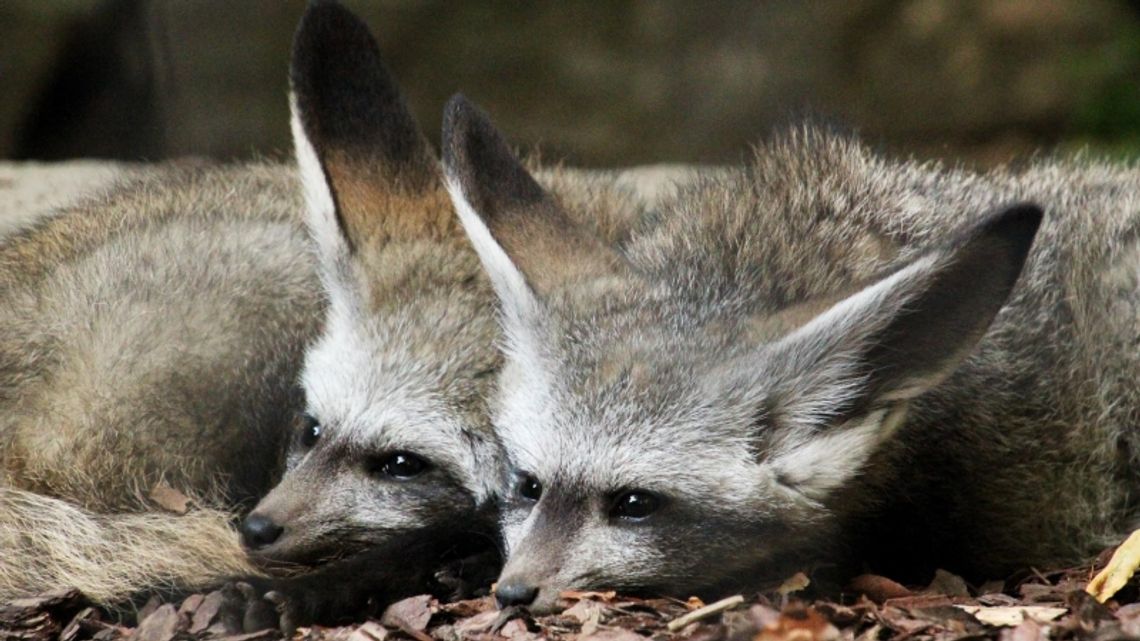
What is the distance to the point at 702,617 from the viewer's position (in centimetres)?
385

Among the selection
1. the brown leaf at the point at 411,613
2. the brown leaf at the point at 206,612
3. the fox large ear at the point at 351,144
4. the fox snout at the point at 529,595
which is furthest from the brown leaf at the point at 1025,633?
the fox large ear at the point at 351,144

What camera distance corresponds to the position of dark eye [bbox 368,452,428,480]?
4.69m

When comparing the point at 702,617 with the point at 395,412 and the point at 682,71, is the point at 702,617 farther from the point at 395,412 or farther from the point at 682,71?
the point at 682,71

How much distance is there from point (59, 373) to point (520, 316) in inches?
68.7

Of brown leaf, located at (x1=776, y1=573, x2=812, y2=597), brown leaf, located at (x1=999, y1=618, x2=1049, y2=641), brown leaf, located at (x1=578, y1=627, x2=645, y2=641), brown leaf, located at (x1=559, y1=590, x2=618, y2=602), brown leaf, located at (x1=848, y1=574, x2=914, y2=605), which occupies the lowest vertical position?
brown leaf, located at (x1=578, y1=627, x2=645, y2=641)

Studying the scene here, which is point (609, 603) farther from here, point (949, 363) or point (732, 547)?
point (949, 363)

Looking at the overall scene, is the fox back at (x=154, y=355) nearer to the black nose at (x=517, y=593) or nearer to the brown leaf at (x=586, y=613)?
the black nose at (x=517, y=593)

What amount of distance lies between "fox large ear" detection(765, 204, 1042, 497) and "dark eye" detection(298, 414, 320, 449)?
1.68 meters

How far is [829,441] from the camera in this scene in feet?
13.5

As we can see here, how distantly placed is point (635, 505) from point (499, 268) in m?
0.93

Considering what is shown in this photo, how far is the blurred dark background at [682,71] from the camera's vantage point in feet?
30.7

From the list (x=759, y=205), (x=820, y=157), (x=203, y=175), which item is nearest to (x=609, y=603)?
(x=759, y=205)

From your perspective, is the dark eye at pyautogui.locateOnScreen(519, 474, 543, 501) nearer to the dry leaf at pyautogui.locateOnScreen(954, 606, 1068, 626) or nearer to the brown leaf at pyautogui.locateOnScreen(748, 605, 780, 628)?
the brown leaf at pyautogui.locateOnScreen(748, 605, 780, 628)

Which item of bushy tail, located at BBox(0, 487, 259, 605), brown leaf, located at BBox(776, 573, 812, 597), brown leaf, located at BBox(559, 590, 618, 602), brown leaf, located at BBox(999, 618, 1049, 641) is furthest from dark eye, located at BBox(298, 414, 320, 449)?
brown leaf, located at BBox(999, 618, 1049, 641)
